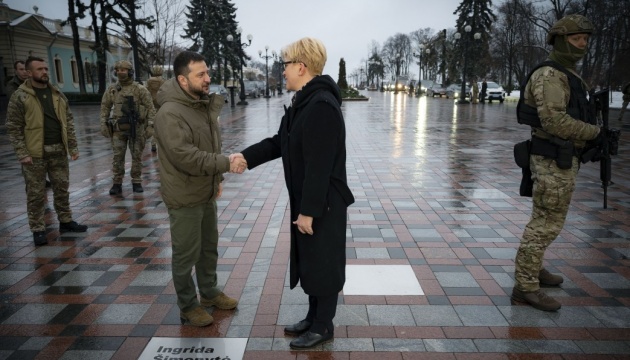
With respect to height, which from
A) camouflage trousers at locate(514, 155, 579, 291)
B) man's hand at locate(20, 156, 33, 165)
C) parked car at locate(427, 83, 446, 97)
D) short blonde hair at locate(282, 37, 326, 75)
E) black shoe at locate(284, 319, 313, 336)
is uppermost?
parked car at locate(427, 83, 446, 97)

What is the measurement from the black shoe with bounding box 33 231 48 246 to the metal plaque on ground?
8.65 feet

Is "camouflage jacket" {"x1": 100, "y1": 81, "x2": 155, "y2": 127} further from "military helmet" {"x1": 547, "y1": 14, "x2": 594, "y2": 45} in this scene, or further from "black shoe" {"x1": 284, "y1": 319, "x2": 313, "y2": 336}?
"military helmet" {"x1": 547, "y1": 14, "x2": 594, "y2": 45}

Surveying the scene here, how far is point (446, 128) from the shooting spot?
52.9ft

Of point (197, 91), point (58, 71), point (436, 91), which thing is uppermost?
point (58, 71)

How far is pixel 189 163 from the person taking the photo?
2.76 meters

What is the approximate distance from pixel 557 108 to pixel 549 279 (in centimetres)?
155

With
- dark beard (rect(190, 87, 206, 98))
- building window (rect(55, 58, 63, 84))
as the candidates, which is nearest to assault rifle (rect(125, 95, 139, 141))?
dark beard (rect(190, 87, 206, 98))

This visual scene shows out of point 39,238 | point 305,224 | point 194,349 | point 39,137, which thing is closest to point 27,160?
point 39,137

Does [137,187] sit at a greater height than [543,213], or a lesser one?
lesser

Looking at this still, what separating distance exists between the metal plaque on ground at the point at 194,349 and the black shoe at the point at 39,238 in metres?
2.64

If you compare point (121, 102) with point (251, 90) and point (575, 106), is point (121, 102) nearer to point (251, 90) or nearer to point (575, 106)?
point (575, 106)

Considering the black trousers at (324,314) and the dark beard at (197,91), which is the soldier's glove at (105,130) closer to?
the dark beard at (197,91)

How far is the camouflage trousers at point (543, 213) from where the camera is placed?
318 cm

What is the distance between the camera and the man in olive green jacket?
2781 millimetres
